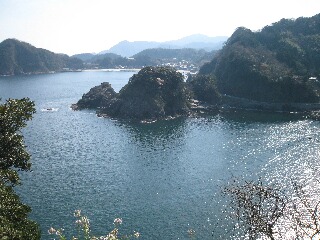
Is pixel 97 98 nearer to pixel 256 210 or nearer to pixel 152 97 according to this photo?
pixel 152 97

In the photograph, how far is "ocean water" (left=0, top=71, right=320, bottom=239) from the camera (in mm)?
57594

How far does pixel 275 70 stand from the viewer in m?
162

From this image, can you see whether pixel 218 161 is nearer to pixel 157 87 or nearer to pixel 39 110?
pixel 157 87

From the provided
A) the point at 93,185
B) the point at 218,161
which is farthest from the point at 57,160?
the point at 218,161

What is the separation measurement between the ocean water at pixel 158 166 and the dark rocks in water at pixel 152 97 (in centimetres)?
900

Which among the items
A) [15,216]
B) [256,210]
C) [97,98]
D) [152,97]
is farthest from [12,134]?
[97,98]

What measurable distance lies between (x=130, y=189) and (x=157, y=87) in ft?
267

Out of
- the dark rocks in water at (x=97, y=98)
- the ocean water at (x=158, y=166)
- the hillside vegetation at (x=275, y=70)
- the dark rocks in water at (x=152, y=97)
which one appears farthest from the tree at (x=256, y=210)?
the dark rocks in water at (x=97, y=98)

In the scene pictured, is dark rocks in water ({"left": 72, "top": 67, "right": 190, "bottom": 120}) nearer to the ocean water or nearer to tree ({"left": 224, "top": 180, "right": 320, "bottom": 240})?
the ocean water

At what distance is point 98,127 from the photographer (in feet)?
417

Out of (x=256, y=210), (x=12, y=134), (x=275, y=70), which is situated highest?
(x=275, y=70)

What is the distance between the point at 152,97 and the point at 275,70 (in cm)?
6436

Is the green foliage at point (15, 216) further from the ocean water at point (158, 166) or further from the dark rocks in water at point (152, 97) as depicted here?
the dark rocks in water at point (152, 97)

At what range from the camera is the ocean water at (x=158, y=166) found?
5759 centimetres
